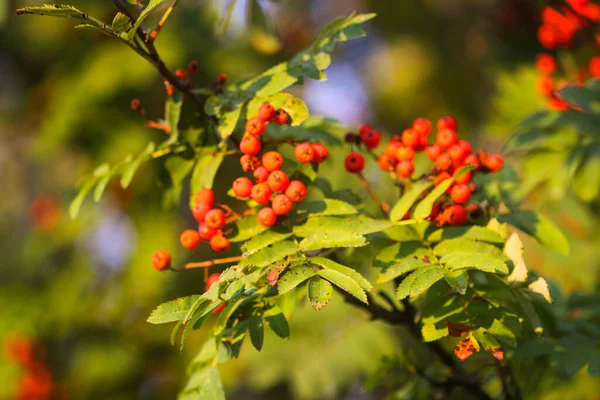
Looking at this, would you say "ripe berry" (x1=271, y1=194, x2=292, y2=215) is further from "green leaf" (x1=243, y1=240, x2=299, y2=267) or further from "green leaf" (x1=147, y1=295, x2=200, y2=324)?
"green leaf" (x1=147, y1=295, x2=200, y2=324)

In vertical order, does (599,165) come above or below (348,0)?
above

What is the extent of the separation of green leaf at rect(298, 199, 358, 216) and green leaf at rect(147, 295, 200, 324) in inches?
13.5

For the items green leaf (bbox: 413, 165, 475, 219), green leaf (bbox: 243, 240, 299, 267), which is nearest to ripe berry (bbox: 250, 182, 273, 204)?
green leaf (bbox: 243, 240, 299, 267)

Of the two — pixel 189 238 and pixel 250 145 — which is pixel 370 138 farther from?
pixel 189 238

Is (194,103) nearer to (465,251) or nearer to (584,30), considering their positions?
(465,251)

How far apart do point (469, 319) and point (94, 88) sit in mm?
3312

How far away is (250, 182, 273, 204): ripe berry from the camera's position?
1337 millimetres

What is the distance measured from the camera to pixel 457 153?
57.9 inches

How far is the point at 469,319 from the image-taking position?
1266 millimetres

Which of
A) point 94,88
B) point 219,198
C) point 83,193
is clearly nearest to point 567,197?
point 83,193

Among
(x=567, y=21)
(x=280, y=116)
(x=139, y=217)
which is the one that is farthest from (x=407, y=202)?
(x=139, y=217)

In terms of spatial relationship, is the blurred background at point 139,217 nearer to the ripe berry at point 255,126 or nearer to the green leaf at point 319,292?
the ripe berry at point 255,126

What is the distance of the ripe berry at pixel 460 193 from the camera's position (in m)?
1.39

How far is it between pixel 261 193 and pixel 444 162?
47 cm
